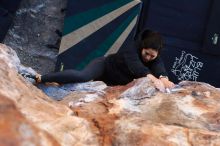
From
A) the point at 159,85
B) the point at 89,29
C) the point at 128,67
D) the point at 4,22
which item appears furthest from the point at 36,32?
the point at 159,85

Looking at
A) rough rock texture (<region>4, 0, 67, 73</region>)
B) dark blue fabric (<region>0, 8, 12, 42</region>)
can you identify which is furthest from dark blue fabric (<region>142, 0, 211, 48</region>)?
dark blue fabric (<region>0, 8, 12, 42</region>)

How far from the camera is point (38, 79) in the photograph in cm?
334

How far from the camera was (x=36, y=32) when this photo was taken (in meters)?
5.71

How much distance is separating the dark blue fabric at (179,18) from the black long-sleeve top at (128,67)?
6.77ft

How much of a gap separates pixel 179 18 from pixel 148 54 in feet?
7.81

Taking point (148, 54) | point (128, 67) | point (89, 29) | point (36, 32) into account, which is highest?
point (148, 54)

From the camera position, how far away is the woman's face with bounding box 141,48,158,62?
3566mm

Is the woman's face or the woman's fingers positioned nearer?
the woman's fingers

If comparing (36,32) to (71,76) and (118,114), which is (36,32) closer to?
(71,76)

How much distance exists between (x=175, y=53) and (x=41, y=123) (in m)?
3.73

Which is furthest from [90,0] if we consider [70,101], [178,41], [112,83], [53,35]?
[70,101]

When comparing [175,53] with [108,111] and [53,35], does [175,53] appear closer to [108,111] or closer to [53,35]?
[53,35]

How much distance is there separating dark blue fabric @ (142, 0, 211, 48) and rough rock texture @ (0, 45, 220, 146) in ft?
8.72

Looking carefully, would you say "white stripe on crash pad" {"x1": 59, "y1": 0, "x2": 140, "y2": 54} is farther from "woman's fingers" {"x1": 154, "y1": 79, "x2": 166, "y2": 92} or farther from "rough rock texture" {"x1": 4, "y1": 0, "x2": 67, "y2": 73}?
"woman's fingers" {"x1": 154, "y1": 79, "x2": 166, "y2": 92}
